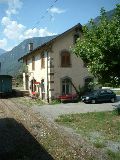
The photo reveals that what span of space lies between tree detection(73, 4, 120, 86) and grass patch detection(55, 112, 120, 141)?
8.98 ft

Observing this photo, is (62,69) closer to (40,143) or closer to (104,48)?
(104,48)

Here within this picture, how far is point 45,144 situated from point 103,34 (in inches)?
402

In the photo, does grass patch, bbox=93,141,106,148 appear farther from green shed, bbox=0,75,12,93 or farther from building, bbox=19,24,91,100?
green shed, bbox=0,75,12,93

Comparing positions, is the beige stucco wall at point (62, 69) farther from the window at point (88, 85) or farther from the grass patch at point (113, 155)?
the grass patch at point (113, 155)

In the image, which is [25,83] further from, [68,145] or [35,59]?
[68,145]

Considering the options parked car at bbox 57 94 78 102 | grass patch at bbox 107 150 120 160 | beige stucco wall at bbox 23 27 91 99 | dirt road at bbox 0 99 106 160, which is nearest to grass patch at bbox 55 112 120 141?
dirt road at bbox 0 99 106 160

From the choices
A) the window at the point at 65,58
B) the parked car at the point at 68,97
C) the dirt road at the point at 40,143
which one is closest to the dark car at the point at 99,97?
the parked car at the point at 68,97

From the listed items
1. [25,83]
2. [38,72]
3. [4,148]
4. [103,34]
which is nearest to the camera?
[4,148]

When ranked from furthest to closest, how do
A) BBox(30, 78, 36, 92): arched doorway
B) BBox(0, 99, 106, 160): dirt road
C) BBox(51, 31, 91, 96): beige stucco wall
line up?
1. BBox(30, 78, 36, 92): arched doorway
2. BBox(51, 31, 91, 96): beige stucco wall
3. BBox(0, 99, 106, 160): dirt road

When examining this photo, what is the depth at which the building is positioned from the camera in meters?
34.8

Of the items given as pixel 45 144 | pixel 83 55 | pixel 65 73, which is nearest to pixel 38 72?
pixel 65 73

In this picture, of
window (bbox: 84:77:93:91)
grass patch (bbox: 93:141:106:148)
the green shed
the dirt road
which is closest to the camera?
the dirt road

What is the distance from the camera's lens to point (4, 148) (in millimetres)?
14094

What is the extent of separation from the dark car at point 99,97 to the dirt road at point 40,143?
12186 millimetres
